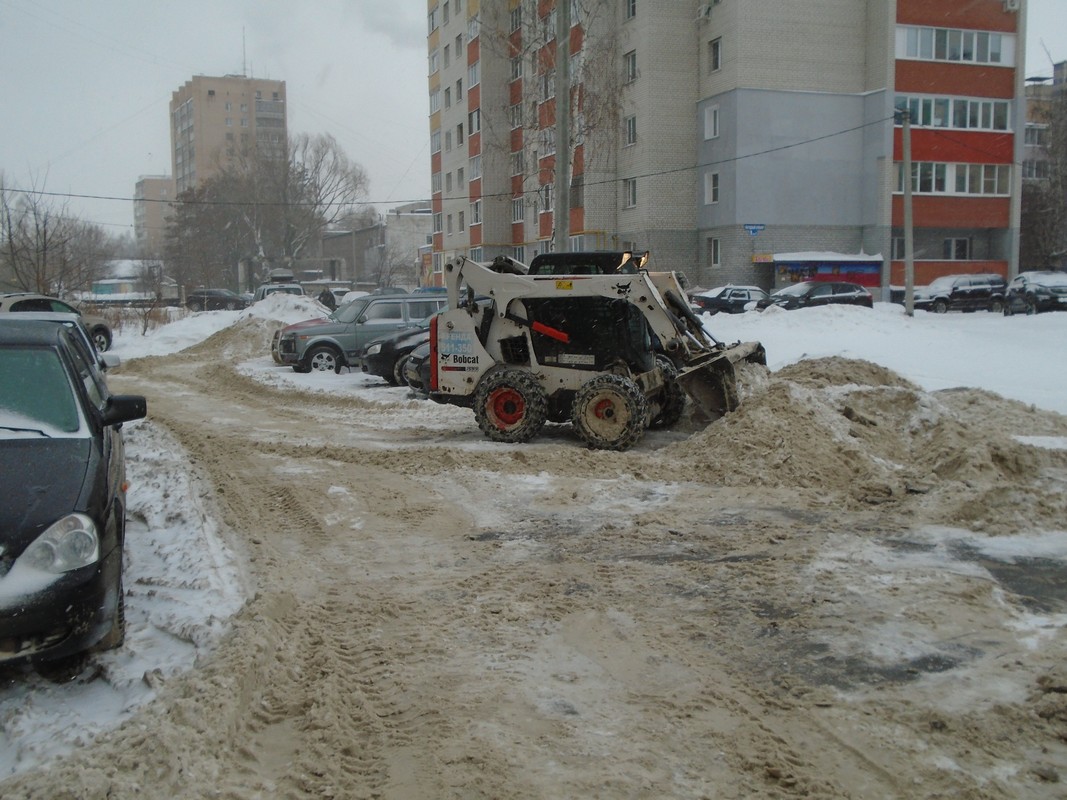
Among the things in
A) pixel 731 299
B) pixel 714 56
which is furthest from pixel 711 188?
pixel 731 299

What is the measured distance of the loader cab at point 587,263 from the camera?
11.7m

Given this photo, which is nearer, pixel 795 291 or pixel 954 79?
pixel 795 291

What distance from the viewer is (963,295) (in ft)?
128

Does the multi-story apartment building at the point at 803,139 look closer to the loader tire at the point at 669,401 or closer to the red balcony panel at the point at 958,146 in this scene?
the red balcony panel at the point at 958,146

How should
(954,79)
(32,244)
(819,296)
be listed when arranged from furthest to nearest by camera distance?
(954,79), (819,296), (32,244)

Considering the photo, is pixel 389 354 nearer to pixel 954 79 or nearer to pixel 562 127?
pixel 562 127

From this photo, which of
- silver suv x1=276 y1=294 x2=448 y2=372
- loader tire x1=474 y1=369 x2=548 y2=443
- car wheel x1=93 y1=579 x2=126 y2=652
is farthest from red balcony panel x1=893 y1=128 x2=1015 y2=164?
car wheel x1=93 y1=579 x2=126 y2=652

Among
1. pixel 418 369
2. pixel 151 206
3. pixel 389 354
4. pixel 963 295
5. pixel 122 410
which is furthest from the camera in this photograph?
pixel 151 206

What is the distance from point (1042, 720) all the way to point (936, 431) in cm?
636

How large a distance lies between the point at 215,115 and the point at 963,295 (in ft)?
305

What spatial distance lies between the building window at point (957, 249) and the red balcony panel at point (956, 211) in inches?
46.4

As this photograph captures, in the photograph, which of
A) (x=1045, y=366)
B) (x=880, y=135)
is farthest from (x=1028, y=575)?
(x=880, y=135)

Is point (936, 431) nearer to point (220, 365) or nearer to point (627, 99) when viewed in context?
point (220, 365)

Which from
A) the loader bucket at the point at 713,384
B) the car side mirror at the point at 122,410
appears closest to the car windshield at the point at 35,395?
the car side mirror at the point at 122,410
